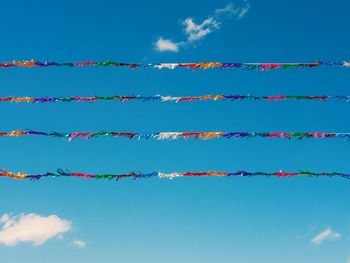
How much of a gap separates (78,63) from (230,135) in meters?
2.77

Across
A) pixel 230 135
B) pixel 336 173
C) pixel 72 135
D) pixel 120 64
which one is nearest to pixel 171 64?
pixel 120 64

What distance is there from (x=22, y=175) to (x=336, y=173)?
5.08 metres

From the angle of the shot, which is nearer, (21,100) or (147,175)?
(147,175)

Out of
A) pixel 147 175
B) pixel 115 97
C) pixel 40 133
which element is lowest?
pixel 147 175

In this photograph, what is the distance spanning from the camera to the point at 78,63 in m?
8.21

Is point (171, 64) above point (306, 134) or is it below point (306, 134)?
above

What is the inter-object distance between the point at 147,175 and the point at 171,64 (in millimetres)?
1835

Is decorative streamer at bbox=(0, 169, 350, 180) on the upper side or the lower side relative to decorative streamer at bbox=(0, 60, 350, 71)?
lower

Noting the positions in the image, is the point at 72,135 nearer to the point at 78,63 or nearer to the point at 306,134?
the point at 78,63

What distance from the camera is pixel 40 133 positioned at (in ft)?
26.2

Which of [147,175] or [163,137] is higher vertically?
[163,137]

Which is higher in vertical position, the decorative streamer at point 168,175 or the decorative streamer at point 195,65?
the decorative streamer at point 195,65

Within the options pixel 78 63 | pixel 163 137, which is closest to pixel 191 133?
pixel 163 137

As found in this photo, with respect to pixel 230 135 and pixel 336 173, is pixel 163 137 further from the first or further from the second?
pixel 336 173
